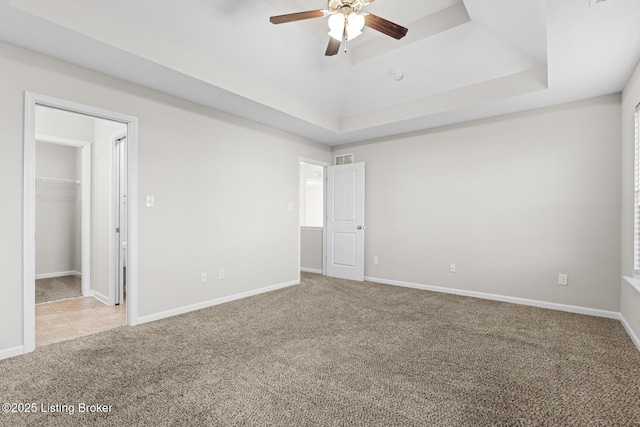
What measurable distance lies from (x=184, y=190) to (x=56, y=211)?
3.93 m

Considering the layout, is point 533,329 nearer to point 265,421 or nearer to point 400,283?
point 400,283

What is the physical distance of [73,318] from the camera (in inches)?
140

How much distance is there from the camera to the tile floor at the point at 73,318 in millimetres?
3074

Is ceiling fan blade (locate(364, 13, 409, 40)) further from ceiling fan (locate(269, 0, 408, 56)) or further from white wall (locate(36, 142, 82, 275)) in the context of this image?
white wall (locate(36, 142, 82, 275))

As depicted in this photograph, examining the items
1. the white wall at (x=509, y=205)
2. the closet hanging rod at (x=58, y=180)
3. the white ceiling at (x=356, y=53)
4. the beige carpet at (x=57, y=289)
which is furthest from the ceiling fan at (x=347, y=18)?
the closet hanging rod at (x=58, y=180)

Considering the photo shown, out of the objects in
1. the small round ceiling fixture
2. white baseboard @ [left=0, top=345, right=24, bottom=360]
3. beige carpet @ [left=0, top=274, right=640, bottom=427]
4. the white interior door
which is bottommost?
beige carpet @ [left=0, top=274, right=640, bottom=427]

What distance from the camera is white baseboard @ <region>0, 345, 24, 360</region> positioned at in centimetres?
250

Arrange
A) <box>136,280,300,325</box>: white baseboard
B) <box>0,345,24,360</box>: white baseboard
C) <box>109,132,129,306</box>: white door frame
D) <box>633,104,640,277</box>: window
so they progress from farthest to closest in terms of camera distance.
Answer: <box>109,132,129,306</box>: white door frame → <box>136,280,300,325</box>: white baseboard → <box>633,104,640,277</box>: window → <box>0,345,24,360</box>: white baseboard

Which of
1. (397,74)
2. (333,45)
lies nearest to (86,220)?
(333,45)

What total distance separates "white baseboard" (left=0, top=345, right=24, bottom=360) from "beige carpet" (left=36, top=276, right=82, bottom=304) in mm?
1989

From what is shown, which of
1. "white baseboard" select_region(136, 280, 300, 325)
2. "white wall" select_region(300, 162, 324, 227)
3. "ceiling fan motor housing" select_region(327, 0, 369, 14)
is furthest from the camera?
"white wall" select_region(300, 162, 324, 227)

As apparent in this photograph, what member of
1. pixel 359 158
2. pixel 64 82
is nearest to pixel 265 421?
pixel 64 82

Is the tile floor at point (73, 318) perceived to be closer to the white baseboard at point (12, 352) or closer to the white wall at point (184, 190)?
the white baseboard at point (12, 352)

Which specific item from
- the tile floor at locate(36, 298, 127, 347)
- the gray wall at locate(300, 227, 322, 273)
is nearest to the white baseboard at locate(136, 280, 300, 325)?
the tile floor at locate(36, 298, 127, 347)
